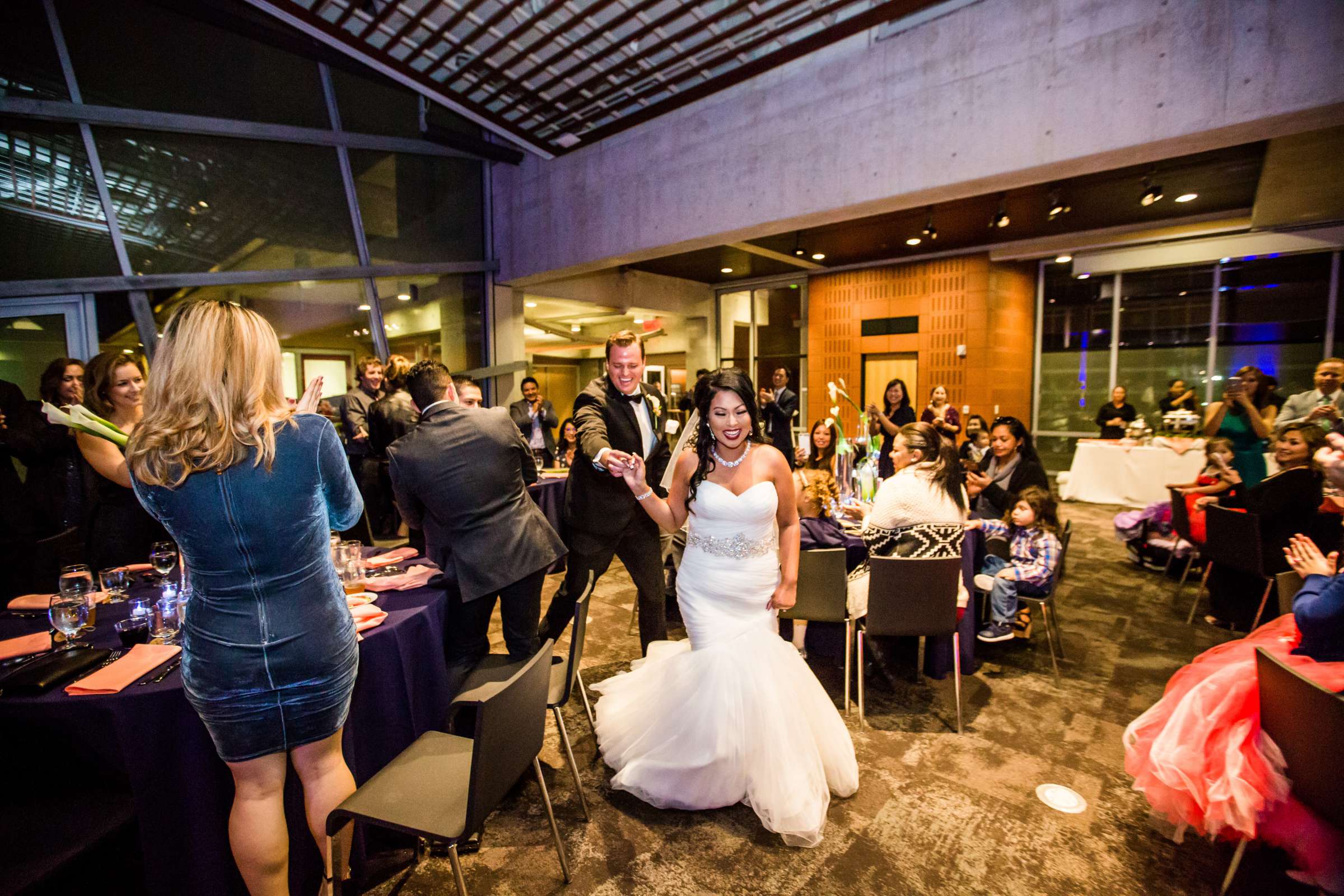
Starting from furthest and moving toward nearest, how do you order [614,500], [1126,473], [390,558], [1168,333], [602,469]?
[1168,333]
[1126,473]
[614,500]
[602,469]
[390,558]

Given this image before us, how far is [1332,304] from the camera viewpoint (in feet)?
25.8

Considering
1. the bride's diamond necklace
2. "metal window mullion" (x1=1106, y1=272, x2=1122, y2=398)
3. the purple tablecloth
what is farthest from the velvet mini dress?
"metal window mullion" (x1=1106, y1=272, x2=1122, y2=398)

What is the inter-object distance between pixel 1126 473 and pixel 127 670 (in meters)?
9.64

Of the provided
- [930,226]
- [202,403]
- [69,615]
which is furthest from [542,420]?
[202,403]

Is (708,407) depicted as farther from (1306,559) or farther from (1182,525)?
(1182,525)

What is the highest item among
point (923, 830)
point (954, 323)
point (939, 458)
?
point (954, 323)

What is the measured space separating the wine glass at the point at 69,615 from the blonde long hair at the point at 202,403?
0.81m

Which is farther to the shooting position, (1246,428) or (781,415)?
(781,415)

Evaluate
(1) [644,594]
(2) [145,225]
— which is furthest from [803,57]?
(2) [145,225]

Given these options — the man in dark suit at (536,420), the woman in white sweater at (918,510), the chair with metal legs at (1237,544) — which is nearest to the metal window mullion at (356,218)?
the man in dark suit at (536,420)

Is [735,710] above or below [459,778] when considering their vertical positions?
below

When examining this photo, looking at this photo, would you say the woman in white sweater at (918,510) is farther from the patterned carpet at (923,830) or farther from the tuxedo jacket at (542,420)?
the tuxedo jacket at (542,420)

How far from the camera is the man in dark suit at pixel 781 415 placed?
6938mm

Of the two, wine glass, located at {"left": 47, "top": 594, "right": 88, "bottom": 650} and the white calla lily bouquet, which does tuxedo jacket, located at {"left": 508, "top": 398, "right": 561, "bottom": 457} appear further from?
the white calla lily bouquet
